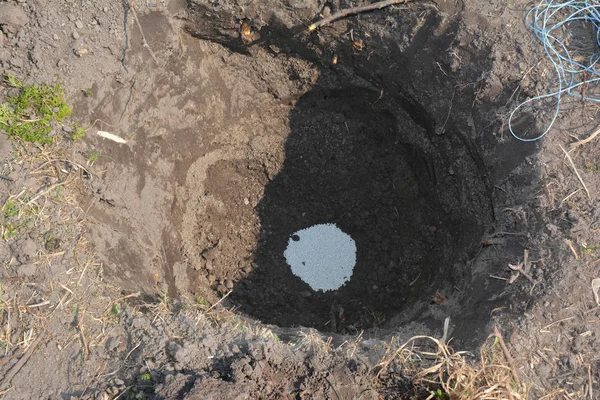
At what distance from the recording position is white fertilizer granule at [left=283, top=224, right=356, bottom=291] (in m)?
4.60

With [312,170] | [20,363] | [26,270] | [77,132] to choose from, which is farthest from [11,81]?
[312,170]

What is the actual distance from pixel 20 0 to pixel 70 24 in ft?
1.22

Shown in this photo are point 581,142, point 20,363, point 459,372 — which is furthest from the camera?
point 581,142

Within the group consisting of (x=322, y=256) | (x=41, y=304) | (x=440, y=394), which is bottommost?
(x=322, y=256)

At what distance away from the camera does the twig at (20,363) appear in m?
2.73

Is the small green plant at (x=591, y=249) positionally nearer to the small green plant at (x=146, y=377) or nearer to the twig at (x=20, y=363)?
the small green plant at (x=146, y=377)

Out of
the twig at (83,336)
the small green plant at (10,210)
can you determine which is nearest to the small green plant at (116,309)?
the twig at (83,336)

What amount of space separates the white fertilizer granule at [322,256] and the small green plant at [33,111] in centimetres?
243

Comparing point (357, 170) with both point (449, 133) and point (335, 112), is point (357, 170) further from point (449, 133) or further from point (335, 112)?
point (449, 133)

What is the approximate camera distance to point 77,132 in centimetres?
360

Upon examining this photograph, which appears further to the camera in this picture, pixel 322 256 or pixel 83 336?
pixel 322 256

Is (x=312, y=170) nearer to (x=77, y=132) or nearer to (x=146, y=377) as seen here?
(x=77, y=132)

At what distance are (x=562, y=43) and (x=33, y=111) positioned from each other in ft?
13.6

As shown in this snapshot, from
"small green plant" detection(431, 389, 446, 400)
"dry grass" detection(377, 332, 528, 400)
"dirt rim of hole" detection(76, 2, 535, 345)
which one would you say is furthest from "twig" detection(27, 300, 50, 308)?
"small green plant" detection(431, 389, 446, 400)
